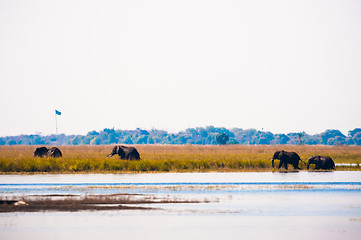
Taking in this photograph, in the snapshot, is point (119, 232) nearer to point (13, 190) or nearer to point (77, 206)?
point (77, 206)

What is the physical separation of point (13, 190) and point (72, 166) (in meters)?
11.2

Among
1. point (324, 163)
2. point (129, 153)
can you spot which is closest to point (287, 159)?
point (324, 163)

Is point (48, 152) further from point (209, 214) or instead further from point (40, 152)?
point (209, 214)

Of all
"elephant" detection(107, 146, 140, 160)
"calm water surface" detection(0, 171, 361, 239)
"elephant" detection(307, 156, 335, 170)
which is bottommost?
"calm water surface" detection(0, 171, 361, 239)

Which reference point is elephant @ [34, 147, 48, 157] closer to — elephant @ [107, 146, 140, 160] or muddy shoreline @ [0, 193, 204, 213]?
elephant @ [107, 146, 140, 160]

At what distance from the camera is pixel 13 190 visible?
2388 cm

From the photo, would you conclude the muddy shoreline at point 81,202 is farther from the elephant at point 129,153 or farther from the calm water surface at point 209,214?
the elephant at point 129,153

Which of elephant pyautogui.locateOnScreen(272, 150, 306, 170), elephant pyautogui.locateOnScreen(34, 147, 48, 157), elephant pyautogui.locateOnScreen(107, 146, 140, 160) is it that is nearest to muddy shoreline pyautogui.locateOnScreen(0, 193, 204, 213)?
elephant pyautogui.locateOnScreen(272, 150, 306, 170)

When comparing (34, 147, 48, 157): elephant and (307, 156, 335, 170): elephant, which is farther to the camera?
(34, 147, 48, 157): elephant

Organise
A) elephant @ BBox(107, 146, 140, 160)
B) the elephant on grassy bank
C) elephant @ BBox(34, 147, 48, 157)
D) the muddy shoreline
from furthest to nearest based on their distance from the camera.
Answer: elephant @ BBox(34, 147, 48, 157) → the elephant on grassy bank → elephant @ BBox(107, 146, 140, 160) → the muddy shoreline

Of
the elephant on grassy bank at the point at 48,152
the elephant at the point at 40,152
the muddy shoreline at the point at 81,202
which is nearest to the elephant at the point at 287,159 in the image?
the muddy shoreline at the point at 81,202

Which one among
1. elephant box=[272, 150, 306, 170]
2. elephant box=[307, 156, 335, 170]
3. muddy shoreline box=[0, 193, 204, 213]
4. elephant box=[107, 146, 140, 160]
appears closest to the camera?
muddy shoreline box=[0, 193, 204, 213]

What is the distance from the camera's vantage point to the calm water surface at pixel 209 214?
48.7 feet

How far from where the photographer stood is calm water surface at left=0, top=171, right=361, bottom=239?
14844 millimetres
